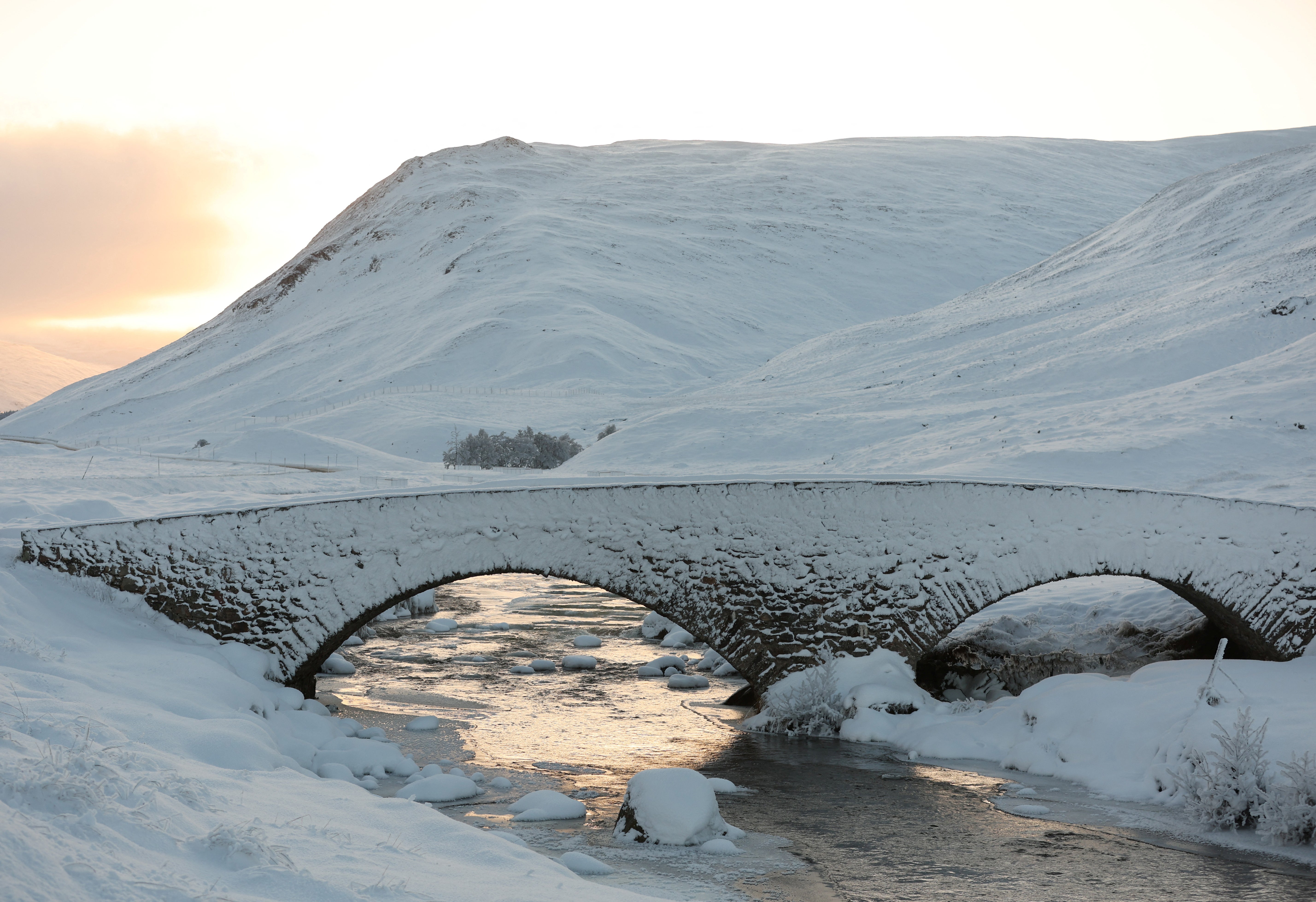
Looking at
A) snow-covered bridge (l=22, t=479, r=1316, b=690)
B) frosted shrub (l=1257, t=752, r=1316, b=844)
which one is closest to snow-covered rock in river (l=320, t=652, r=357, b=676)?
snow-covered bridge (l=22, t=479, r=1316, b=690)

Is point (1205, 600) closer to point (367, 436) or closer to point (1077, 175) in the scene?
point (367, 436)

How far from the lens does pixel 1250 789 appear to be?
1309cm

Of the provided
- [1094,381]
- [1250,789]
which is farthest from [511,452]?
[1250,789]

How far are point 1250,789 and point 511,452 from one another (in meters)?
34.4

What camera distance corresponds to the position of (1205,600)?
18.2 m

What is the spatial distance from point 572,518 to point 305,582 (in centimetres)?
419

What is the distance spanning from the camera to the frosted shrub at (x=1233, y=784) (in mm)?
13117

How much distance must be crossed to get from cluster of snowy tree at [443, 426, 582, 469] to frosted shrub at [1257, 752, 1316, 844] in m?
32.6

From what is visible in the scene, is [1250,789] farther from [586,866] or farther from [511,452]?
[511,452]

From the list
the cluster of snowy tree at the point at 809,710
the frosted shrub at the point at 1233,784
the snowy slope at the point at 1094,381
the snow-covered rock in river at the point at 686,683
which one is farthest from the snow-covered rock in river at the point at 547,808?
the snowy slope at the point at 1094,381

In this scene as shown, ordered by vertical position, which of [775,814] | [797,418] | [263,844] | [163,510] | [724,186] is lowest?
[775,814]

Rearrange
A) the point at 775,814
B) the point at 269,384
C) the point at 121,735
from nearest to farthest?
the point at 121,735
the point at 775,814
the point at 269,384

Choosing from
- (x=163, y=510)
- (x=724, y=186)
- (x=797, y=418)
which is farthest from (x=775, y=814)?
(x=724, y=186)

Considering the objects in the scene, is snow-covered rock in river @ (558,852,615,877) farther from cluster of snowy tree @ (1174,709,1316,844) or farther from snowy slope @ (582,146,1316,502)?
snowy slope @ (582,146,1316,502)
